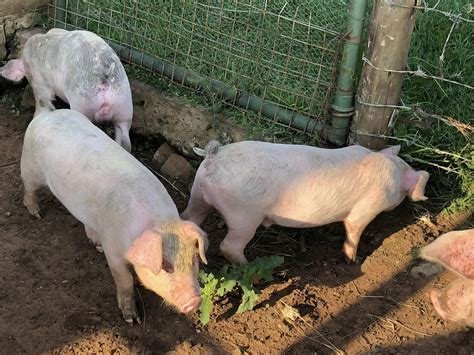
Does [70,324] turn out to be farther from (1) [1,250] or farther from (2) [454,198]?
(2) [454,198]

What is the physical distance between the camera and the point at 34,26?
16.8ft

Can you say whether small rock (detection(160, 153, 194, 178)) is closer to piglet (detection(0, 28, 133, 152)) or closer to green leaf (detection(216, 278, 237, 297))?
piglet (detection(0, 28, 133, 152))

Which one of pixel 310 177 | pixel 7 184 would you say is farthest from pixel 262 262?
pixel 7 184

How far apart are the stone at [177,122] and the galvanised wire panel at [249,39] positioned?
276 mm

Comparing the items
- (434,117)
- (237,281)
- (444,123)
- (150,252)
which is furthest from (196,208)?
(444,123)

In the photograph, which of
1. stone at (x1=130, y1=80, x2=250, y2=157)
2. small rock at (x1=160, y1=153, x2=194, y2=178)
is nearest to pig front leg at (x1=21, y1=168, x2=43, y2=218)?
small rock at (x1=160, y1=153, x2=194, y2=178)

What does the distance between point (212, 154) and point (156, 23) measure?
5.49 feet

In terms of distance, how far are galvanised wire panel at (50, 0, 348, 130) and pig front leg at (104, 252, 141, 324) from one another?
161 centimetres

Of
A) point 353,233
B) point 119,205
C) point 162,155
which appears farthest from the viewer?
point 162,155

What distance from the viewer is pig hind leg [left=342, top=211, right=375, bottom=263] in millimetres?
3459

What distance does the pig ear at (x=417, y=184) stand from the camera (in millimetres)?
3490

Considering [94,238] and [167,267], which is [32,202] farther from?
[167,267]

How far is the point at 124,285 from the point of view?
3014 mm

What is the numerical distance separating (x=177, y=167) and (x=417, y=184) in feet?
5.39
